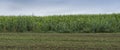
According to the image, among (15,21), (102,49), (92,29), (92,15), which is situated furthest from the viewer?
(92,15)

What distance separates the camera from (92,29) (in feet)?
73.2

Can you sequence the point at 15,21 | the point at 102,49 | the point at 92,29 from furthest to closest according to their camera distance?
the point at 15,21
the point at 92,29
the point at 102,49

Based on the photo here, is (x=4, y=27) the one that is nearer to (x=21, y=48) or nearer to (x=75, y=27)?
(x=75, y=27)

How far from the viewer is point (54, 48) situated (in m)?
10.6

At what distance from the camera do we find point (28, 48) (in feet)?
34.7

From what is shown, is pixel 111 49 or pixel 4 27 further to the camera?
pixel 4 27

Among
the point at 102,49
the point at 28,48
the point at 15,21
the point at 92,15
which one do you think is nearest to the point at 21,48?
the point at 28,48

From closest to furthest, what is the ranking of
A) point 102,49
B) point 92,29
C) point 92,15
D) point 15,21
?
point 102,49 < point 92,29 < point 15,21 < point 92,15

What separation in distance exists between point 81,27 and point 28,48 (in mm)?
12973

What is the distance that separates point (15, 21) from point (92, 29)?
6.10 m

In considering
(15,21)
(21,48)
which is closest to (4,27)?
(15,21)

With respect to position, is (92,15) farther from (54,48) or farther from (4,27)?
(54,48)

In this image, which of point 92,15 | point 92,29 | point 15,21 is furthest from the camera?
point 92,15

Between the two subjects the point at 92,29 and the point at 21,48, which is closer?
the point at 21,48
